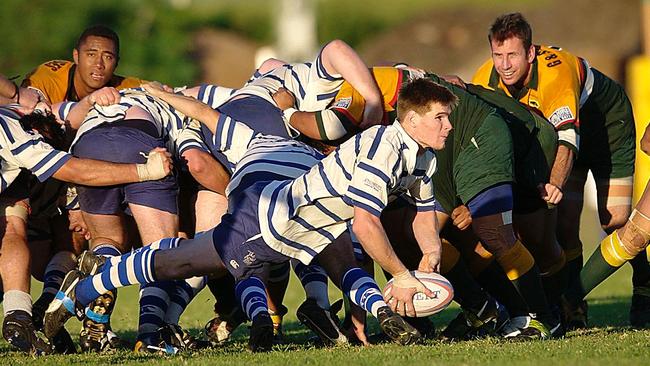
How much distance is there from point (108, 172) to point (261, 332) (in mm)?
1505

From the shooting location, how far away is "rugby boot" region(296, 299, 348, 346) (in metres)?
7.48

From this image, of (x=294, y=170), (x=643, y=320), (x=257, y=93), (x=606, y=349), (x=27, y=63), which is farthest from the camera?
(x=27, y=63)

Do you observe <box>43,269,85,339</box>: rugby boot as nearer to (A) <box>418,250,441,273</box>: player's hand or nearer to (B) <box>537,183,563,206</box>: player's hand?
(A) <box>418,250,441,273</box>: player's hand

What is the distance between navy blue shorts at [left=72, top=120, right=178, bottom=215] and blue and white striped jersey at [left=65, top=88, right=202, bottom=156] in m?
0.08

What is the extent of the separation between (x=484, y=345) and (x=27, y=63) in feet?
87.1

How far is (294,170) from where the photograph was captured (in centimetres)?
738

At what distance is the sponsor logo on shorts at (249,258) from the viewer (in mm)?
7184

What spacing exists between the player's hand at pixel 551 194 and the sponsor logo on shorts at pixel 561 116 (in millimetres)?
466

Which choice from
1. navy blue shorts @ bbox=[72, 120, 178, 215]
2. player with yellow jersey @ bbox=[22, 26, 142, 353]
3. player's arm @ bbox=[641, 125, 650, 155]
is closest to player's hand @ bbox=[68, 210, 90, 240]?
player with yellow jersey @ bbox=[22, 26, 142, 353]

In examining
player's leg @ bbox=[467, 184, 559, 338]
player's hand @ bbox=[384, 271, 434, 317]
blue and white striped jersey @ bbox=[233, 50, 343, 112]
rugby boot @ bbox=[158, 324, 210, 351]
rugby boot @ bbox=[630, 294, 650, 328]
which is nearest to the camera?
player's hand @ bbox=[384, 271, 434, 317]

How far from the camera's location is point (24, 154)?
764 centimetres

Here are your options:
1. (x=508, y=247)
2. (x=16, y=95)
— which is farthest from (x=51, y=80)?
(x=508, y=247)

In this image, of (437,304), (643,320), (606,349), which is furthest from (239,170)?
(643,320)

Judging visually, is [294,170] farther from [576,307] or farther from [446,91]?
[576,307]
